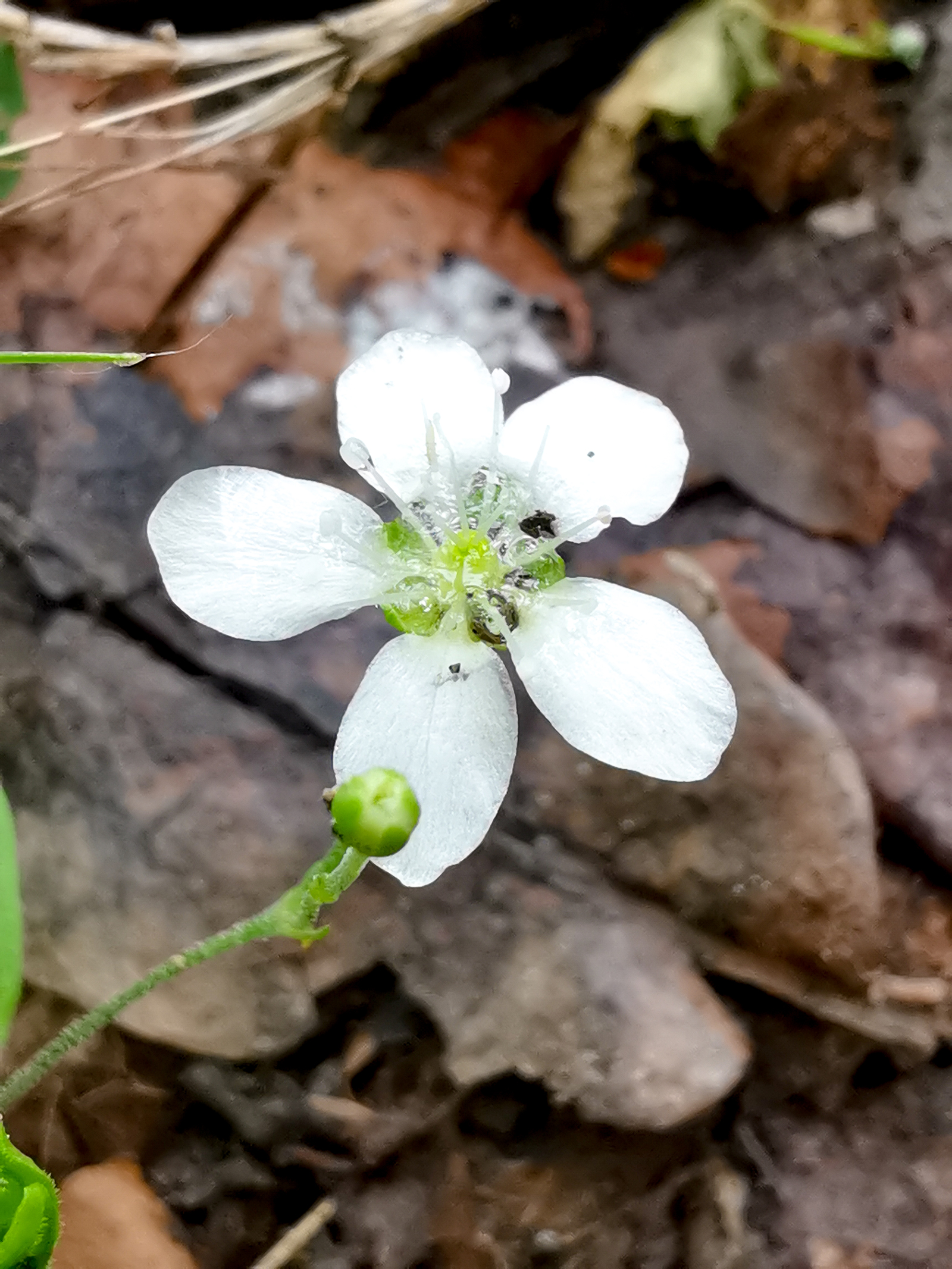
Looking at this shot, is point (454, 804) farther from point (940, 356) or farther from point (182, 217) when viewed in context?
point (940, 356)

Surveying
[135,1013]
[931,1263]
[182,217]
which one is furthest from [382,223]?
[931,1263]

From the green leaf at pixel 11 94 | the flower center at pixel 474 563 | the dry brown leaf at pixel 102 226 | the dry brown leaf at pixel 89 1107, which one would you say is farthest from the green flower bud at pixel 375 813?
the green leaf at pixel 11 94

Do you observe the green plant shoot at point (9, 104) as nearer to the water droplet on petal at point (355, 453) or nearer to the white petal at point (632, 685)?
the water droplet on petal at point (355, 453)

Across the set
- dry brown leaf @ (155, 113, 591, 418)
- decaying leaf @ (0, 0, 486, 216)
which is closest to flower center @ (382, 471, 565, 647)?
dry brown leaf @ (155, 113, 591, 418)

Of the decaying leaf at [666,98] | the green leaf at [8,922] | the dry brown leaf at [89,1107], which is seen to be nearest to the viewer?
the green leaf at [8,922]

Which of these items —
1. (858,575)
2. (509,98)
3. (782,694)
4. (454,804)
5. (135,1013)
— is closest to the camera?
(454,804)

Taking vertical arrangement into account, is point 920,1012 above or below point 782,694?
below

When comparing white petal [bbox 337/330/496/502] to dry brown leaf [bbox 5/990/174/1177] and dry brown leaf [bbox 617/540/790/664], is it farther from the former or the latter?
dry brown leaf [bbox 5/990/174/1177]
